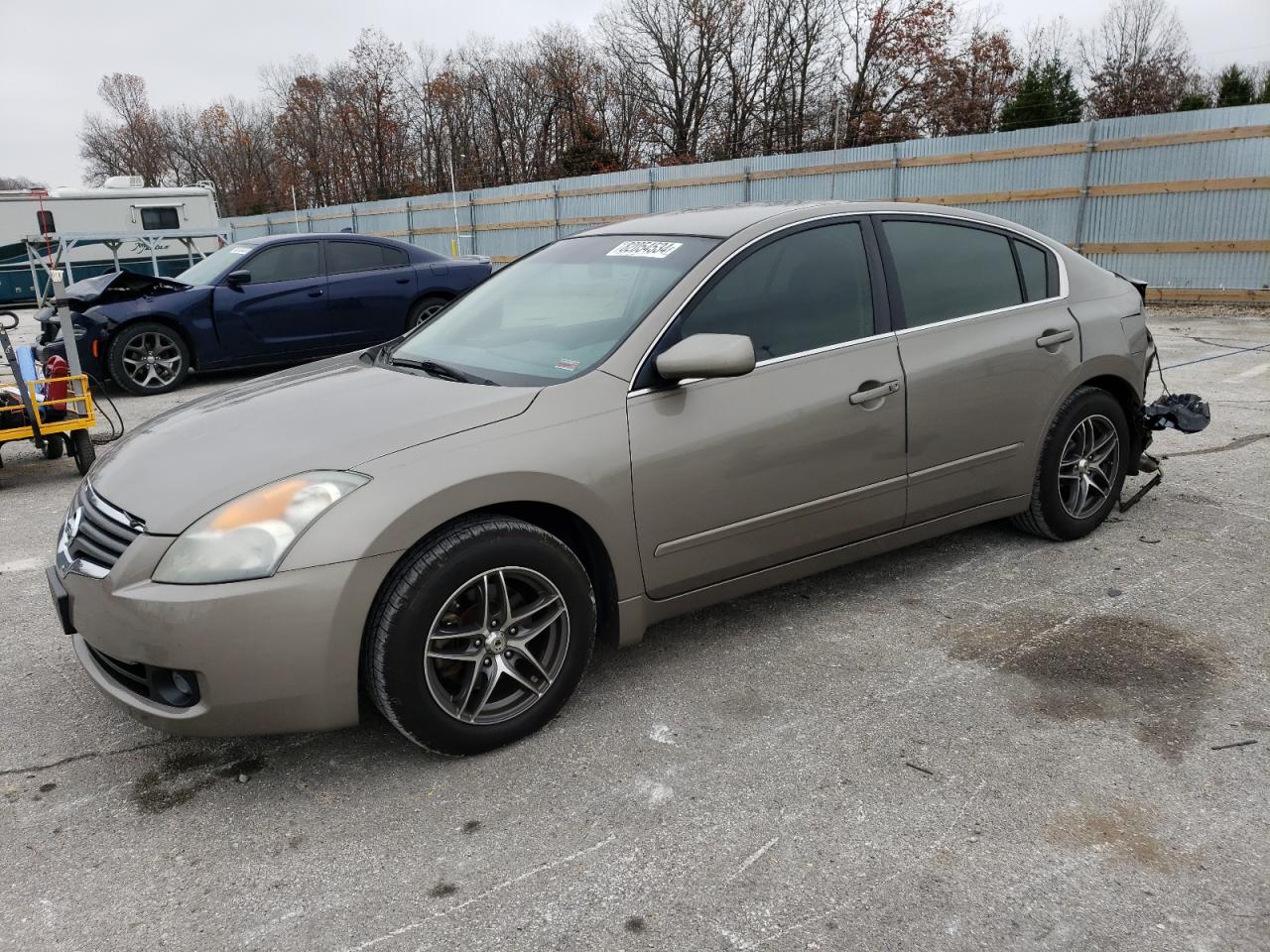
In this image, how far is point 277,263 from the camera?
1015 centimetres

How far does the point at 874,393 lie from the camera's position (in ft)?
11.5

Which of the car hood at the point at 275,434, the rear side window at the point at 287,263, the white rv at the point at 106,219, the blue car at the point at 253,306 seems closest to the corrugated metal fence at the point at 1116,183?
the blue car at the point at 253,306

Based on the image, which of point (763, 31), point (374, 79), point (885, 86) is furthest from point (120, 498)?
point (374, 79)

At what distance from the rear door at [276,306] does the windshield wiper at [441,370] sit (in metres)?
7.03

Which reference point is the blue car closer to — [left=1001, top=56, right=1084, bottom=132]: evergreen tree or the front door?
the front door

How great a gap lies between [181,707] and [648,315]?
182cm

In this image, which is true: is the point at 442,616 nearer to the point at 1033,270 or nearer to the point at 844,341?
the point at 844,341

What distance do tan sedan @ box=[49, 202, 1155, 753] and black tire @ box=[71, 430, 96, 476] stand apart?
3.45m

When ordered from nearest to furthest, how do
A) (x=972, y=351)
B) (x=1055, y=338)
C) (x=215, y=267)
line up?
(x=972, y=351)
(x=1055, y=338)
(x=215, y=267)

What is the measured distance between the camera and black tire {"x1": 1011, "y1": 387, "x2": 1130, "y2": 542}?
165 inches

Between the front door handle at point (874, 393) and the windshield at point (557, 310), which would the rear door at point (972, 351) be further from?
the windshield at point (557, 310)

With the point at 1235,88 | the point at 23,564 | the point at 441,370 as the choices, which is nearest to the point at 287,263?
the point at 23,564

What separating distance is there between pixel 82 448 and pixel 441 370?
4.33m

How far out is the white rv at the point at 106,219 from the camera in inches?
874
